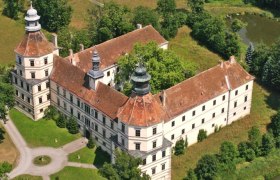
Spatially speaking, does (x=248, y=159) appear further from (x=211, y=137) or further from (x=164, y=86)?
(x=164, y=86)

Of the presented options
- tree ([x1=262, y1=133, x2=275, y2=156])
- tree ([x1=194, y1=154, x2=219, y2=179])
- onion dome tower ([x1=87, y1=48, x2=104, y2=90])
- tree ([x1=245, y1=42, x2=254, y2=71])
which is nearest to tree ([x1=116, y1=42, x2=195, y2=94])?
onion dome tower ([x1=87, y1=48, x2=104, y2=90])

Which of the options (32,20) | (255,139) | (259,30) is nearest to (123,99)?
(32,20)

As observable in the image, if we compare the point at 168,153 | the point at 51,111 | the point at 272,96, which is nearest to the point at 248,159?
the point at 168,153

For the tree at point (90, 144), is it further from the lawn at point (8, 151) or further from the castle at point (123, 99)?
the lawn at point (8, 151)

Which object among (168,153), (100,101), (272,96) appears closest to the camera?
(168,153)

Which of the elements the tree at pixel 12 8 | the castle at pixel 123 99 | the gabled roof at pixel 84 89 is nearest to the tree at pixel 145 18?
the castle at pixel 123 99

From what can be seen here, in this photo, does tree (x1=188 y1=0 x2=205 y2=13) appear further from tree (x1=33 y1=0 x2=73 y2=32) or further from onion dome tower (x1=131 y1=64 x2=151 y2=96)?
onion dome tower (x1=131 y1=64 x2=151 y2=96)

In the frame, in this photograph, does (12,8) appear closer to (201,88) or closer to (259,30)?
(259,30)
